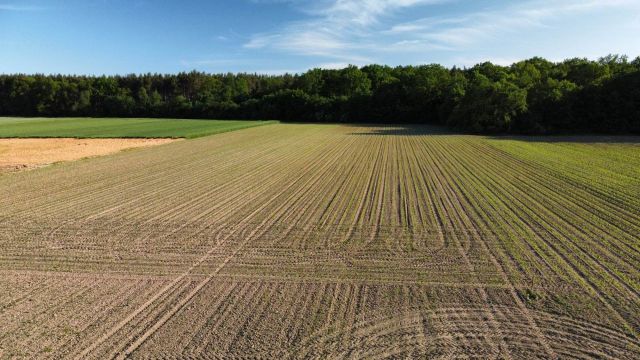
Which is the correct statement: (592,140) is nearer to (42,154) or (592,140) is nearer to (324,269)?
(324,269)

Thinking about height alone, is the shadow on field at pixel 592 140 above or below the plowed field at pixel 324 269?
above

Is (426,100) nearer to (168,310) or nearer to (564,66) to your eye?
(564,66)

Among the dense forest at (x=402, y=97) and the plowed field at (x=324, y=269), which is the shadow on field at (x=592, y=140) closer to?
the dense forest at (x=402, y=97)

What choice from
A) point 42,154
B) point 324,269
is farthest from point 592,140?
point 42,154

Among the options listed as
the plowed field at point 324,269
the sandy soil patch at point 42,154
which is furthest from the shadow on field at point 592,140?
the sandy soil patch at point 42,154

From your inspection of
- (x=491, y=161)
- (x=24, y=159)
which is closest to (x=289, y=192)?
(x=491, y=161)

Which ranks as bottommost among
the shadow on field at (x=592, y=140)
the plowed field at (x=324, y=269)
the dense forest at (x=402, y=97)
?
the plowed field at (x=324, y=269)

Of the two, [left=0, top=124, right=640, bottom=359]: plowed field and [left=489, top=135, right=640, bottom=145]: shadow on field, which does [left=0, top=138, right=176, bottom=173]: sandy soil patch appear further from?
[left=489, top=135, right=640, bottom=145]: shadow on field
